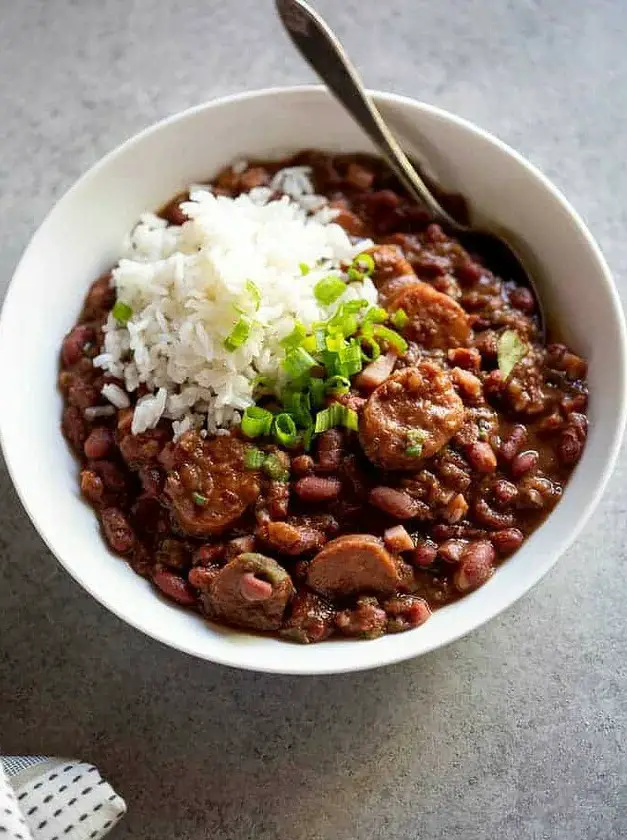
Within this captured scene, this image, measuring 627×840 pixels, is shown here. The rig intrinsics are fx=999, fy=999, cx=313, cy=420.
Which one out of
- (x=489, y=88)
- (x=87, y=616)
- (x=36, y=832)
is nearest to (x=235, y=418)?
(x=87, y=616)

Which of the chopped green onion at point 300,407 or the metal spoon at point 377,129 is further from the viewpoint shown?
the metal spoon at point 377,129

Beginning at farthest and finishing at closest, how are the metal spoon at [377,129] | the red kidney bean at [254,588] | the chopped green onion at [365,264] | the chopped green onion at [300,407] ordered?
1. the chopped green onion at [365,264]
2. the metal spoon at [377,129]
3. the chopped green onion at [300,407]
4. the red kidney bean at [254,588]

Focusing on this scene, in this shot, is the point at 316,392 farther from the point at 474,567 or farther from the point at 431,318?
the point at 474,567

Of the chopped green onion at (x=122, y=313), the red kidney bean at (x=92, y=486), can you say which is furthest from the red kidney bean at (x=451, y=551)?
the chopped green onion at (x=122, y=313)

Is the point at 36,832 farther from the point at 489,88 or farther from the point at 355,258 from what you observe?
the point at 489,88

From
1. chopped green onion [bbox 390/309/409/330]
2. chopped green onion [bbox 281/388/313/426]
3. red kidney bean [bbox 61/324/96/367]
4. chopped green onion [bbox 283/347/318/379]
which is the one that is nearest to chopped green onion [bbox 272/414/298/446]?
chopped green onion [bbox 281/388/313/426]

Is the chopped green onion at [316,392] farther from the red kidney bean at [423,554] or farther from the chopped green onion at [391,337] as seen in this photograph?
the red kidney bean at [423,554]

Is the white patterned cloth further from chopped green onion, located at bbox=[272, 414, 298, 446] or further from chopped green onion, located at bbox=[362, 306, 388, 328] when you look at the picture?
chopped green onion, located at bbox=[362, 306, 388, 328]
